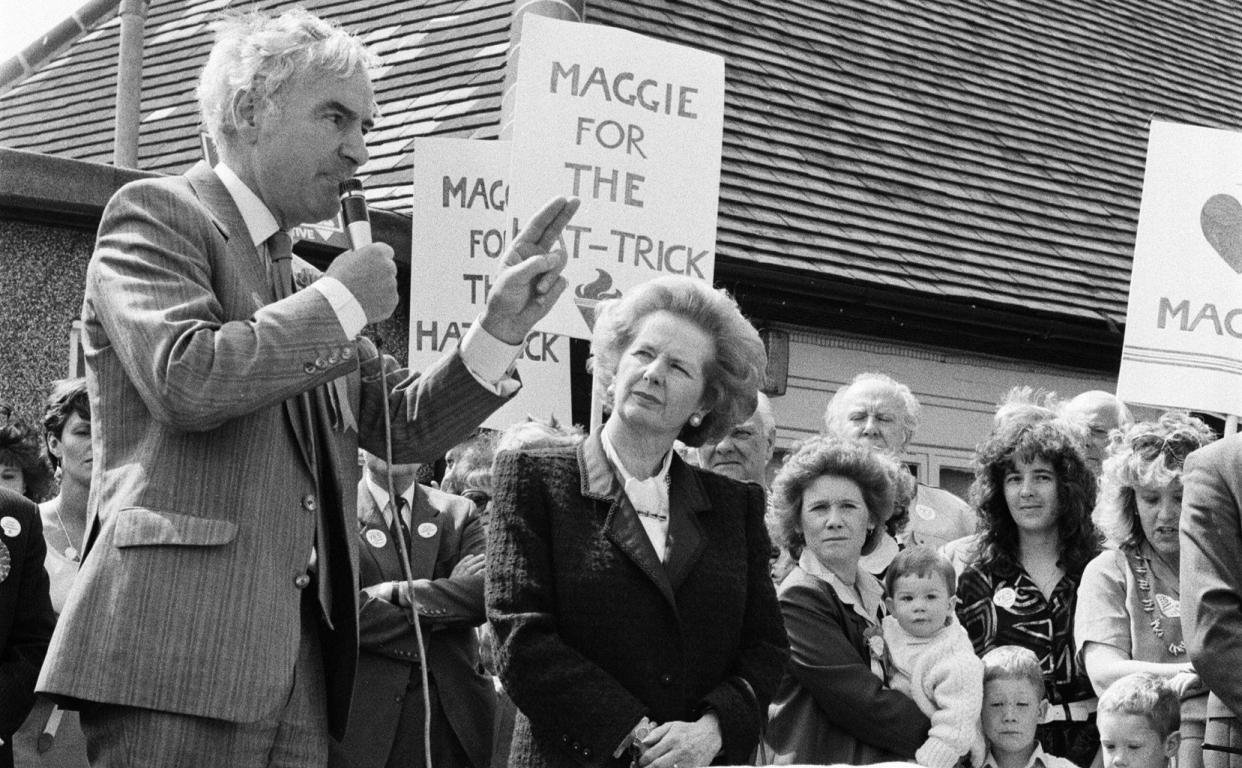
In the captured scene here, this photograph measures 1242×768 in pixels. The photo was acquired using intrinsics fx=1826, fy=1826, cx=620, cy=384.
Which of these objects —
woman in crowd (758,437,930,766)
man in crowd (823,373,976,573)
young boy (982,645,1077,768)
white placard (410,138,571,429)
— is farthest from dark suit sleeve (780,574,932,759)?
white placard (410,138,571,429)

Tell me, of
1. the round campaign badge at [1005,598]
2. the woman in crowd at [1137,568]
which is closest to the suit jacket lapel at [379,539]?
the round campaign badge at [1005,598]

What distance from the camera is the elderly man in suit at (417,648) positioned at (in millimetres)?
5746

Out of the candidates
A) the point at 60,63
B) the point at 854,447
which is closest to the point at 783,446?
the point at 854,447

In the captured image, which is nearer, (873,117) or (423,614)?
(423,614)

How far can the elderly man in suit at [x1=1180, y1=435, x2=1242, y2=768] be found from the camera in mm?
4555

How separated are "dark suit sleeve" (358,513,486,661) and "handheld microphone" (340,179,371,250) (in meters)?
2.53

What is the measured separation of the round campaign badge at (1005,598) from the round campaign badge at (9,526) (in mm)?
3098

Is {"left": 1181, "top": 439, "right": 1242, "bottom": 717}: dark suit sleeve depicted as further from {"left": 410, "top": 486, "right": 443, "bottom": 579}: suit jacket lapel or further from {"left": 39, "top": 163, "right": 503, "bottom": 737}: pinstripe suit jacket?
{"left": 410, "top": 486, "right": 443, "bottom": 579}: suit jacket lapel

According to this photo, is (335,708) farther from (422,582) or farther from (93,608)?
(422,582)

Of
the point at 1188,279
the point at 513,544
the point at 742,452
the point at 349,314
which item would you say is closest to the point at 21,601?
the point at 513,544

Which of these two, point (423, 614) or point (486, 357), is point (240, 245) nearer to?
point (486, 357)

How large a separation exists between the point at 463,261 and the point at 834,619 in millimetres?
3016

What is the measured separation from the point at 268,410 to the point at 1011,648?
315 centimetres

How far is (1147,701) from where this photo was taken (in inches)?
213
